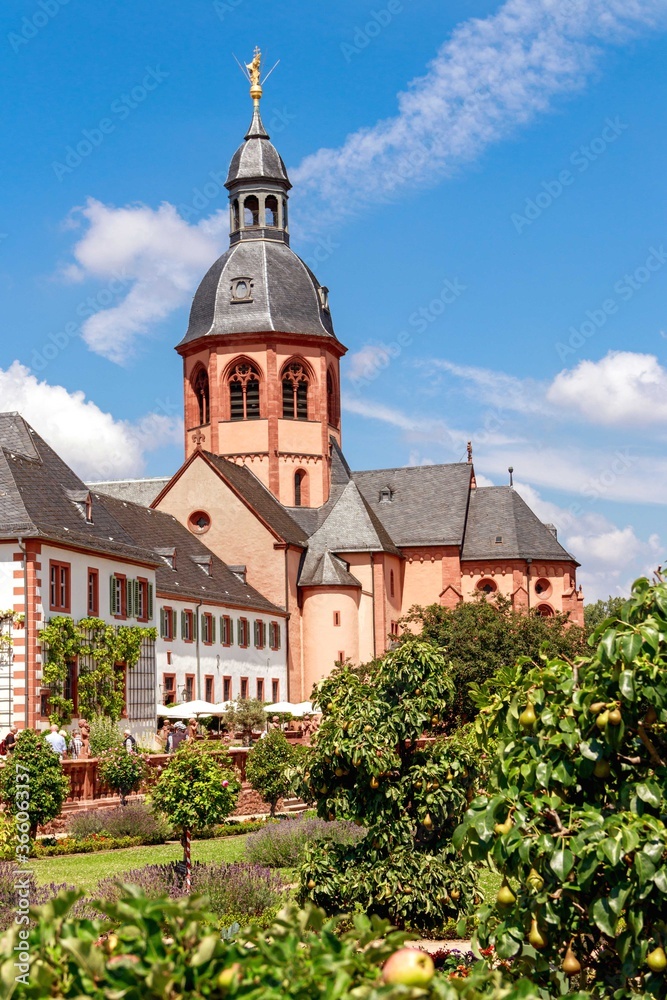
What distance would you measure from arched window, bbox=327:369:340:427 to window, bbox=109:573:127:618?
2869 centimetres

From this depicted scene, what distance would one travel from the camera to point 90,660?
3866 centimetres

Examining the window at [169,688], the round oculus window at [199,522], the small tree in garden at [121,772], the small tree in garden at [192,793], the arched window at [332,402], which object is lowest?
the small tree in garden at [121,772]

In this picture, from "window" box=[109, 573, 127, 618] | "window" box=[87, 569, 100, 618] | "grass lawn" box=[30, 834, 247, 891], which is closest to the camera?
"grass lawn" box=[30, 834, 247, 891]

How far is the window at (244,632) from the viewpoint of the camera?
55513 mm

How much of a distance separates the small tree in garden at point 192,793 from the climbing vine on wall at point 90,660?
1792cm

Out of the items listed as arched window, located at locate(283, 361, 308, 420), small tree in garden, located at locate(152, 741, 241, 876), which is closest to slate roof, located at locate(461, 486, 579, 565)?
arched window, located at locate(283, 361, 308, 420)

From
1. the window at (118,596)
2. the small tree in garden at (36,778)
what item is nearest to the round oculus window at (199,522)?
the window at (118,596)

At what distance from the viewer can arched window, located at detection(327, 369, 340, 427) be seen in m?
68.4

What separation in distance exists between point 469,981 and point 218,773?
15.0m

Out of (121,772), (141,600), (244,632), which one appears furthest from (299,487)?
(121,772)

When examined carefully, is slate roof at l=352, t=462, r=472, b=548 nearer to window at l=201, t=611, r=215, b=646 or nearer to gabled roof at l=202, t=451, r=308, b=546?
gabled roof at l=202, t=451, r=308, b=546

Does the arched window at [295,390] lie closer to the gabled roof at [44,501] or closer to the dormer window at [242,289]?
the dormer window at [242,289]

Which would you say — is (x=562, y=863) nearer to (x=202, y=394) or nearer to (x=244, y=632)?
(x=244, y=632)

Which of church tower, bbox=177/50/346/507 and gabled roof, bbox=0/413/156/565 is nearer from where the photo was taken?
gabled roof, bbox=0/413/156/565
